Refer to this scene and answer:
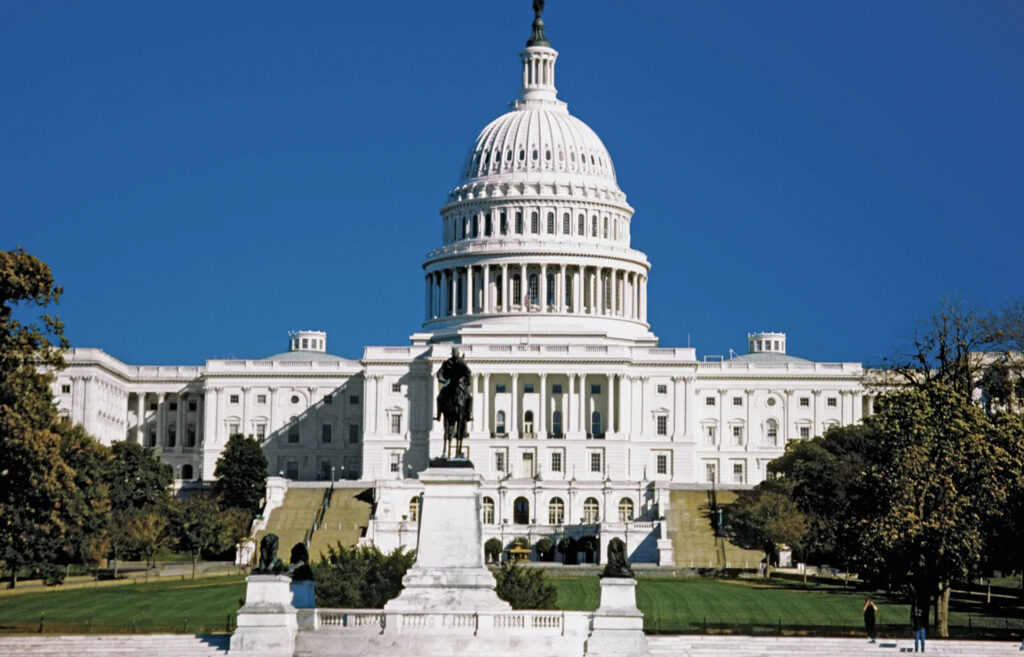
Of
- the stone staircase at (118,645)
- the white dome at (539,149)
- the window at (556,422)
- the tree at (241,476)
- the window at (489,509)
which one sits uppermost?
the white dome at (539,149)

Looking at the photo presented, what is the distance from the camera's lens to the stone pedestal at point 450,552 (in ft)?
216

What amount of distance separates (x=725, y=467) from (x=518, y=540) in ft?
142

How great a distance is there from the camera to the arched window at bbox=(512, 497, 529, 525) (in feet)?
529

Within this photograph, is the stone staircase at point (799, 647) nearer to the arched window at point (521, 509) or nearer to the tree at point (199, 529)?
the tree at point (199, 529)

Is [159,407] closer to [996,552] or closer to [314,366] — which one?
[314,366]

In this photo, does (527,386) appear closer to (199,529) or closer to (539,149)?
(539,149)

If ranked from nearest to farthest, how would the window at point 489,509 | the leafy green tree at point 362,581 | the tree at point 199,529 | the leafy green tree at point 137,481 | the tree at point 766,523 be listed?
the leafy green tree at point 362,581 → the tree at point 766,523 → the tree at point 199,529 → the leafy green tree at point 137,481 → the window at point 489,509

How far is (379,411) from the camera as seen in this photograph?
181m

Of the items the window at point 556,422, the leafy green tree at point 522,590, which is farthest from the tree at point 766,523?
the leafy green tree at point 522,590

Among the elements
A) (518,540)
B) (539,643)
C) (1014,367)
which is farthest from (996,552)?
(518,540)

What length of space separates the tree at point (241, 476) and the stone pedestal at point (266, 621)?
87.7m

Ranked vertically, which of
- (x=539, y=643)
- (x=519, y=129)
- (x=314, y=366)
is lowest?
(x=539, y=643)

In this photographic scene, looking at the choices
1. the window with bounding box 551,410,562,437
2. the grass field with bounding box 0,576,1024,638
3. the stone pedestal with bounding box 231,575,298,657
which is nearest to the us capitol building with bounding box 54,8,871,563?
the window with bounding box 551,410,562,437

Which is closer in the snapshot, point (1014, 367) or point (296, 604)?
point (296, 604)
